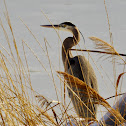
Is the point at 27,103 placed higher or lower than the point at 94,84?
higher

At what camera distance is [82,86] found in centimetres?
113

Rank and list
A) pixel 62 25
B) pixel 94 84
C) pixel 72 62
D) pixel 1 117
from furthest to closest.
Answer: pixel 62 25 → pixel 72 62 → pixel 94 84 → pixel 1 117

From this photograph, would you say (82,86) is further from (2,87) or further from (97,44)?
(2,87)

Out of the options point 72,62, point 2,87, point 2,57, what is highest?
point 2,57

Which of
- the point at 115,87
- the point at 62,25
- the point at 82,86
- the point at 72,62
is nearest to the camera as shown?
the point at 82,86

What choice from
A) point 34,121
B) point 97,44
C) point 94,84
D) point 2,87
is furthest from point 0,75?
point 94,84

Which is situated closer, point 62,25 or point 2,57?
point 2,57

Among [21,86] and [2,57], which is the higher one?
[2,57]

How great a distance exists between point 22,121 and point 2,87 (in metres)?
0.20

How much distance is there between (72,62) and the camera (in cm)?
328

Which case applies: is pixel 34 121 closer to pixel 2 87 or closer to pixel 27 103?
pixel 27 103

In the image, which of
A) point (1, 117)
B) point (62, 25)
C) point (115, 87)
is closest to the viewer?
point (1, 117)

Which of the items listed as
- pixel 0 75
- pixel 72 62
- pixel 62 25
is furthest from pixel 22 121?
pixel 62 25

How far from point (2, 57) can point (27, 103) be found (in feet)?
0.97
